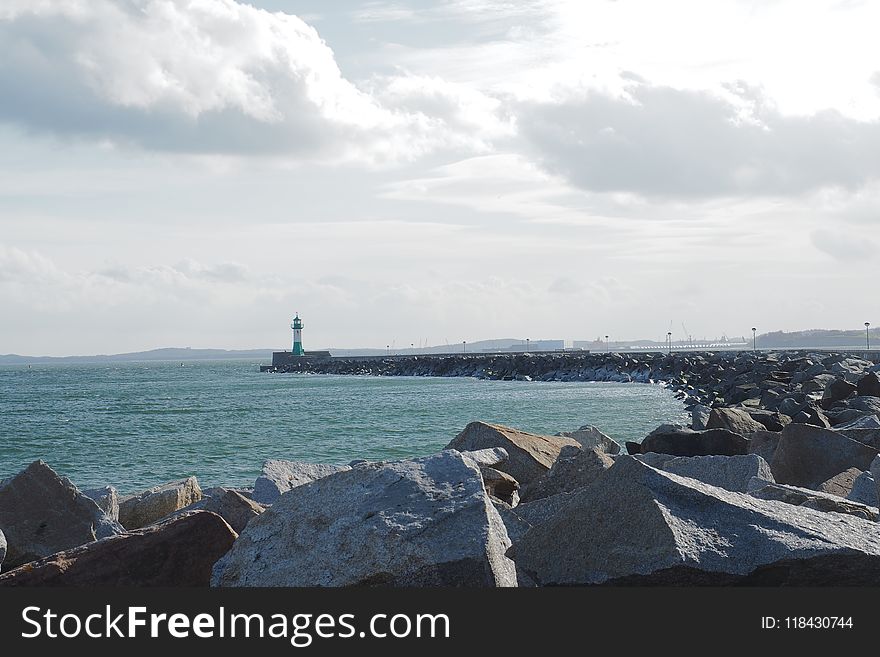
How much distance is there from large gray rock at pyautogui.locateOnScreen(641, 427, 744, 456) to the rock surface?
4992 mm

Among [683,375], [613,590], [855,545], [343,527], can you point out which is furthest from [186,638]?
[683,375]

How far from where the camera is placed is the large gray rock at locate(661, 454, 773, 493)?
6.62m

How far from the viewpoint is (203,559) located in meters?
5.08

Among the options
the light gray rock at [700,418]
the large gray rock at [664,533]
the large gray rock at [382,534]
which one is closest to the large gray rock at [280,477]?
the large gray rock at [382,534]

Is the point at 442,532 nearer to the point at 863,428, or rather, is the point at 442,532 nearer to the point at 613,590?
the point at 613,590

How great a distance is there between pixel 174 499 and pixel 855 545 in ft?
21.9

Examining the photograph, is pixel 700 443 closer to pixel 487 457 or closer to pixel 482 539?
pixel 487 457

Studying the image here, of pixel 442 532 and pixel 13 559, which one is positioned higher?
pixel 442 532

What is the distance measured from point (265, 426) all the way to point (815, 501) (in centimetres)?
2425

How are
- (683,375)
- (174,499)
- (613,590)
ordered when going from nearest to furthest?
(613,590)
(174,499)
(683,375)

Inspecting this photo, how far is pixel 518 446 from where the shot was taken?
27.6 ft

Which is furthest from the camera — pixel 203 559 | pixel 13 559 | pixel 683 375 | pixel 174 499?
pixel 683 375

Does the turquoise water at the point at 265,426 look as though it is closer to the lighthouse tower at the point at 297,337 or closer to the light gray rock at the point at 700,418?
the light gray rock at the point at 700,418

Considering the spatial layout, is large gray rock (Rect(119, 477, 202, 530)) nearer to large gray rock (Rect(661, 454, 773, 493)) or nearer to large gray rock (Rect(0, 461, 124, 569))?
large gray rock (Rect(0, 461, 124, 569))
